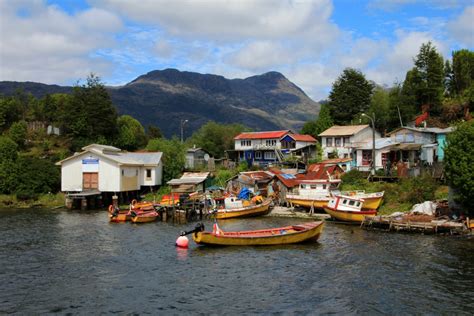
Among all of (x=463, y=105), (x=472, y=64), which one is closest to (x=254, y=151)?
(x=463, y=105)

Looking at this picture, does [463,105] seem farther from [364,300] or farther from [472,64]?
[364,300]

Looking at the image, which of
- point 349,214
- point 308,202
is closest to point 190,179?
point 308,202

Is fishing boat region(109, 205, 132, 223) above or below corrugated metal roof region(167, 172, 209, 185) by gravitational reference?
below

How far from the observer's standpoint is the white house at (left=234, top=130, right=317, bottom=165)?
3034 inches

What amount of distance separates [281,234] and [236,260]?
519 cm

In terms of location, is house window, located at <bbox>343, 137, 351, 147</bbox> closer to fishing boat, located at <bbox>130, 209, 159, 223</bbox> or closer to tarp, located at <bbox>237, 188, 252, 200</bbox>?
tarp, located at <bbox>237, 188, 252, 200</bbox>

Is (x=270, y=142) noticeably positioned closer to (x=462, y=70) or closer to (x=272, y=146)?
(x=272, y=146)

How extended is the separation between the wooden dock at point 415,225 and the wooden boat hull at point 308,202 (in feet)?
26.5

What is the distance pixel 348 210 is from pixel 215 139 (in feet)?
164

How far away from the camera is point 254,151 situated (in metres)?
81.0

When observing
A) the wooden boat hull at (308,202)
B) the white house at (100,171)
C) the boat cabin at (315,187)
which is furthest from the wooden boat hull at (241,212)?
the white house at (100,171)

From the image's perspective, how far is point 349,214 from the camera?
44375 millimetres

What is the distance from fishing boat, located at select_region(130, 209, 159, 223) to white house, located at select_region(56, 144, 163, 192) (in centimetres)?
1218

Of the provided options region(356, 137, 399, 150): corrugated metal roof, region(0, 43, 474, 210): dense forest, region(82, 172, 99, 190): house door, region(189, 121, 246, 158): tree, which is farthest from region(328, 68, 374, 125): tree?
region(82, 172, 99, 190): house door
